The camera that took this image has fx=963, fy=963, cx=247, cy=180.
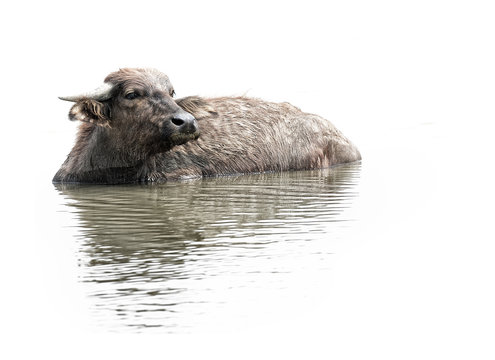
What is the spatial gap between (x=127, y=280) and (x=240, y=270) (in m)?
0.97

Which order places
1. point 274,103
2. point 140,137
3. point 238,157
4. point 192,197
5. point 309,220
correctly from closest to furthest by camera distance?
1. point 309,220
2. point 192,197
3. point 140,137
4. point 238,157
5. point 274,103

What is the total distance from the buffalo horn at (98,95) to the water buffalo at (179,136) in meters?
0.01

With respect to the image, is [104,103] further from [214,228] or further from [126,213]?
[214,228]

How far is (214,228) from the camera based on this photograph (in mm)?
10102

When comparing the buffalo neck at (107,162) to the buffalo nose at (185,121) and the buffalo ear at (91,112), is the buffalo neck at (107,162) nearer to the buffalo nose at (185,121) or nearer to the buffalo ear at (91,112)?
the buffalo ear at (91,112)

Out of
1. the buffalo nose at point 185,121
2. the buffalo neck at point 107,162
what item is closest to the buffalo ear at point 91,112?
the buffalo neck at point 107,162

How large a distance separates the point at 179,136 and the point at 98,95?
129 cm

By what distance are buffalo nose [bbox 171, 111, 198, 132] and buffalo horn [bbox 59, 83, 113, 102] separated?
104 centimetres

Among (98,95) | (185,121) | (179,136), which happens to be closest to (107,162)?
(98,95)

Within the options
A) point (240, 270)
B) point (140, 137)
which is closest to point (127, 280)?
point (240, 270)

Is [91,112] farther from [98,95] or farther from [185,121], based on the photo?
[185,121]

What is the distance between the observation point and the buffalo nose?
42.7 feet

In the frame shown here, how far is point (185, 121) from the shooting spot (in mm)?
13016

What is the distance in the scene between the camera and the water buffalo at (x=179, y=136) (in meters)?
13.3
